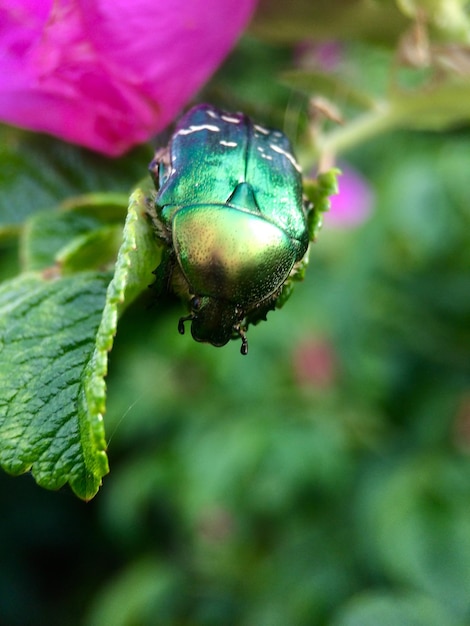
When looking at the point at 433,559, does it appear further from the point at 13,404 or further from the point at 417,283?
the point at 13,404

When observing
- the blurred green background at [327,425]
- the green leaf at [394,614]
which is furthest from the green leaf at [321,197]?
the blurred green background at [327,425]

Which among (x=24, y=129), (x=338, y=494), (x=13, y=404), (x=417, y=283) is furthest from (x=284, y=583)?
(x=13, y=404)

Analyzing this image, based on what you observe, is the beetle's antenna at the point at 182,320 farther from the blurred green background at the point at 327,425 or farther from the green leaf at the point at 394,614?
the blurred green background at the point at 327,425

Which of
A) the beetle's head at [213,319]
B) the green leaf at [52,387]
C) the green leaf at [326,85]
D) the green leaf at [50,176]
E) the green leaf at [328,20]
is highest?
the green leaf at [328,20]

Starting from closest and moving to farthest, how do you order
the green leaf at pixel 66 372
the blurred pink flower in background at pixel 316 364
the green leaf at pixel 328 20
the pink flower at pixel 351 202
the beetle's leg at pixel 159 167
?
the green leaf at pixel 66 372
the beetle's leg at pixel 159 167
the green leaf at pixel 328 20
the blurred pink flower in background at pixel 316 364
the pink flower at pixel 351 202

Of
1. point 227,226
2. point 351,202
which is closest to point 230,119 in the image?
point 227,226

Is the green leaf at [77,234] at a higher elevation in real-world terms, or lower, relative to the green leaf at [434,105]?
lower

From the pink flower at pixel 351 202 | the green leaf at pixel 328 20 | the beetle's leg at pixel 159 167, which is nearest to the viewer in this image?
the beetle's leg at pixel 159 167
